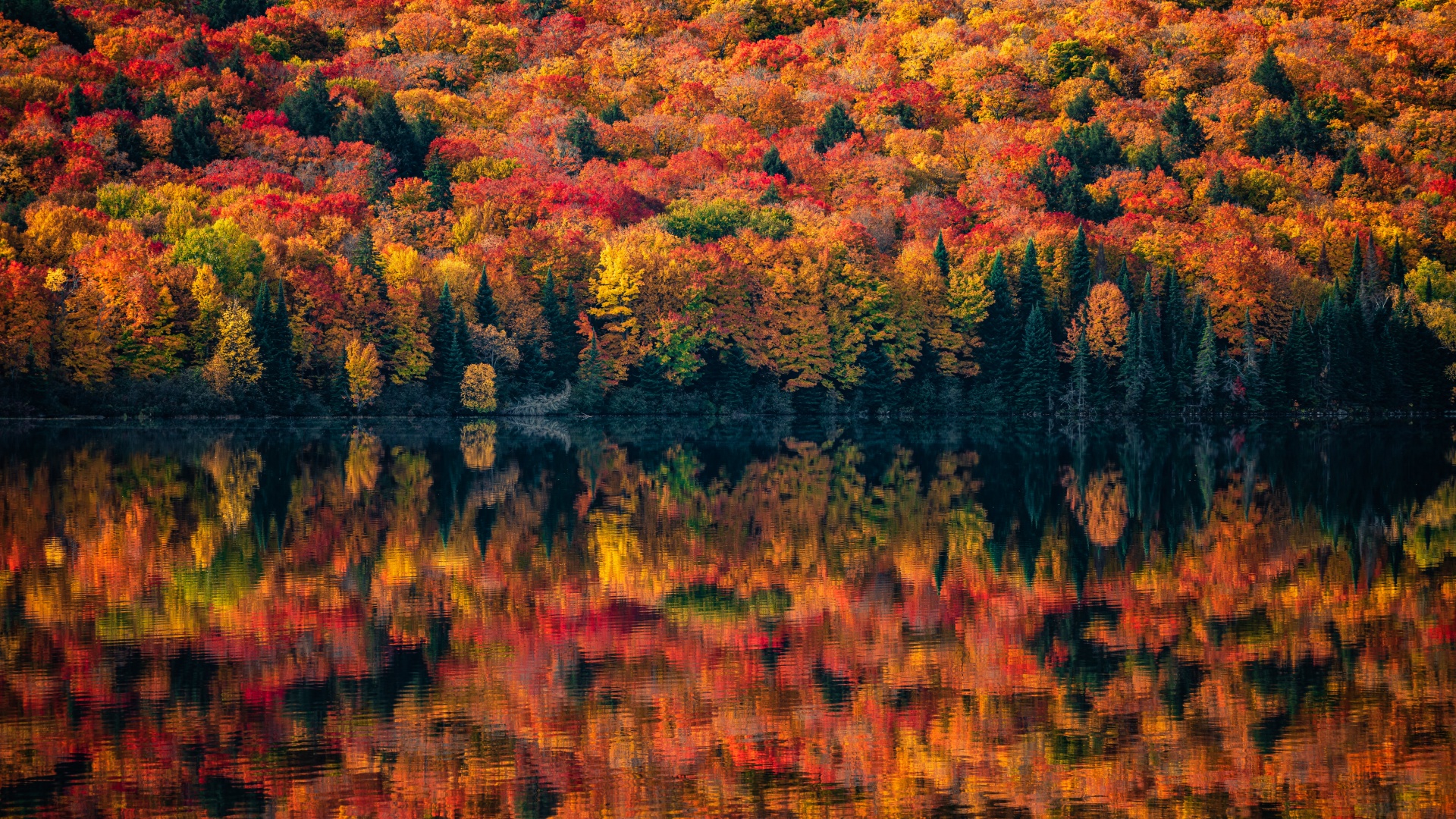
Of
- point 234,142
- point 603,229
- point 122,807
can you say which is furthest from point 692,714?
point 234,142

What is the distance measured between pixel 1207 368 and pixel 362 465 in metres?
58.6

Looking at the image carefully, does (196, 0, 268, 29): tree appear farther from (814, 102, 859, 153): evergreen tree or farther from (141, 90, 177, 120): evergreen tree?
(814, 102, 859, 153): evergreen tree

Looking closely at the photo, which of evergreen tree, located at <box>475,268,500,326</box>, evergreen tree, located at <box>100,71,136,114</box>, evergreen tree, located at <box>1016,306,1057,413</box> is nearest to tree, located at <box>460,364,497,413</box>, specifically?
evergreen tree, located at <box>475,268,500,326</box>

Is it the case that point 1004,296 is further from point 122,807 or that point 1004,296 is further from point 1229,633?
point 122,807

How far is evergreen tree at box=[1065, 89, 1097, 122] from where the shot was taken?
447 ft

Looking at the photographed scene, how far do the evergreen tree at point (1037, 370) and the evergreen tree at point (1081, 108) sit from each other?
48.0 metres

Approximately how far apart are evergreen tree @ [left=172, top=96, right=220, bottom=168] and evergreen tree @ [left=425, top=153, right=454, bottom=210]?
16648 millimetres

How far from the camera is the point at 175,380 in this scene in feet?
258

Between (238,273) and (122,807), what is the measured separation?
243ft

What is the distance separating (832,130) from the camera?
133875 mm

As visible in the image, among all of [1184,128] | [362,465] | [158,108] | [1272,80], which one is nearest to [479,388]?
[362,465]

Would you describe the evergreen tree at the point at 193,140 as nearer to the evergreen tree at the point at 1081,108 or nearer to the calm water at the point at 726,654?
the evergreen tree at the point at 1081,108

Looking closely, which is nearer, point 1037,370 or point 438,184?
point 1037,370

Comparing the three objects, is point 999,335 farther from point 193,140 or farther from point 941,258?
point 193,140
